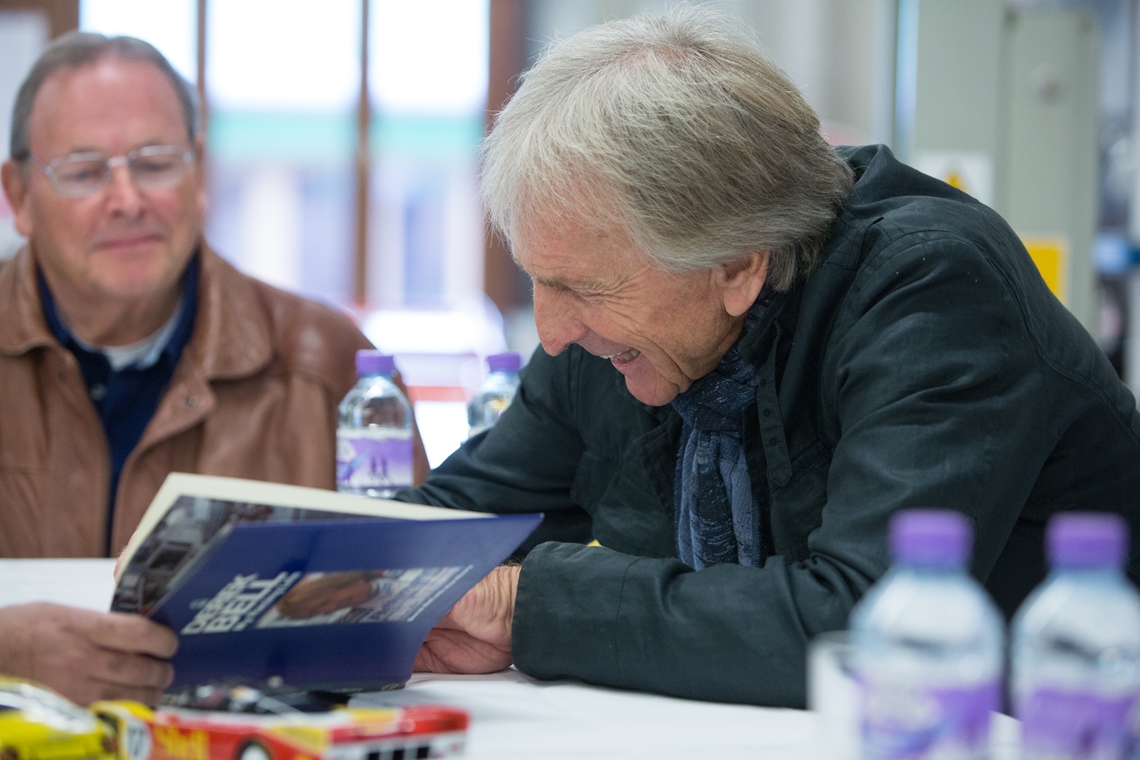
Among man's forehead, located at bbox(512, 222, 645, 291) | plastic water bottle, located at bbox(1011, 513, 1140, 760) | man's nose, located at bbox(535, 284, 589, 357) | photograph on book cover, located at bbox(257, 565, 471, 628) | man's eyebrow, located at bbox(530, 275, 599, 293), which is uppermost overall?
man's forehead, located at bbox(512, 222, 645, 291)

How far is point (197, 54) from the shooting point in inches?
286

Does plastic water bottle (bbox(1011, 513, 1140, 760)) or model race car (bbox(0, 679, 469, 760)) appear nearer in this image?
plastic water bottle (bbox(1011, 513, 1140, 760))

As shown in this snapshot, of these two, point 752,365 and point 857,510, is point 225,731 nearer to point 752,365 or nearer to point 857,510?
point 857,510

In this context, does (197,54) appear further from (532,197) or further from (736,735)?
(736,735)

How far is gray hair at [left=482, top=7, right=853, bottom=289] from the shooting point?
1.31 meters

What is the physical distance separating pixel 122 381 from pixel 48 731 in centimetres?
172

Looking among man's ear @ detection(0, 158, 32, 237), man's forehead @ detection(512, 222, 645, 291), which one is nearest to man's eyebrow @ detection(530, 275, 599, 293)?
man's forehead @ detection(512, 222, 645, 291)

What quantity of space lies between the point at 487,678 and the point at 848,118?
20.2 feet

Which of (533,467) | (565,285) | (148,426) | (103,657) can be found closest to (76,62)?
(148,426)

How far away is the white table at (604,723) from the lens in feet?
3.24

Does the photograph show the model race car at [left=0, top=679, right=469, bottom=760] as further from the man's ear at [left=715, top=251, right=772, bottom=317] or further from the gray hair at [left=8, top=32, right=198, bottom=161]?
the gray hair at [left=8, top=32, right=198, bottom=161]

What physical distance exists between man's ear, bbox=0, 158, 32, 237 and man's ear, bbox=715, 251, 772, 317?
5.49 feet

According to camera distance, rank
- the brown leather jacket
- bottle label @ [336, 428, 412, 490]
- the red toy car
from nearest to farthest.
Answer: the red toy car, bottle label @ [336, 428, 412, 490], the brown leather jacket

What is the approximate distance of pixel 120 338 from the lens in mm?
2488
